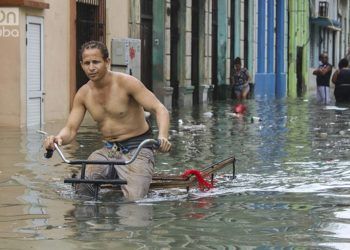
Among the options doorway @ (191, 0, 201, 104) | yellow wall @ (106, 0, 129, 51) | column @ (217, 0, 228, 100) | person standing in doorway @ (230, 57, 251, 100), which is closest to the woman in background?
person standing in doorway @ (230, 57, 251, 100)

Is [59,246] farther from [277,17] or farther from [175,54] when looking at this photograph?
[277,17]

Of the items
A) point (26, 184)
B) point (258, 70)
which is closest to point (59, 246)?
point (26, 184)

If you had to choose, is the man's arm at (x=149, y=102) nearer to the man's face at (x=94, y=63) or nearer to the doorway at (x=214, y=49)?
the man's face at (x=94, y=63)

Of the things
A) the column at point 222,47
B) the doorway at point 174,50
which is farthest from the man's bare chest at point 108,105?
the column at point 222,47

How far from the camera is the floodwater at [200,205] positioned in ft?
20.4

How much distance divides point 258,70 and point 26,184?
98.6 feet

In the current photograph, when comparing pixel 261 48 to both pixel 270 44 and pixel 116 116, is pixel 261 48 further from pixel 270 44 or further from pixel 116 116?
pixel 116 116

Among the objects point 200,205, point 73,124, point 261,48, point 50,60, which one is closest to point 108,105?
point 73,124

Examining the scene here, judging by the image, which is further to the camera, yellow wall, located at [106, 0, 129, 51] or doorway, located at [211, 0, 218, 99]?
doorway, located at [211, 0, 218, 99]

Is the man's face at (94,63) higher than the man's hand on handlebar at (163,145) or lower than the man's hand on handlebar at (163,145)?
higher

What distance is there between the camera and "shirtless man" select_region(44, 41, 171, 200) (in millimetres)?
8117

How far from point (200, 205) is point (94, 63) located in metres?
1.62

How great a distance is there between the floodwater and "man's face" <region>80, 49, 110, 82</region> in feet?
3.72

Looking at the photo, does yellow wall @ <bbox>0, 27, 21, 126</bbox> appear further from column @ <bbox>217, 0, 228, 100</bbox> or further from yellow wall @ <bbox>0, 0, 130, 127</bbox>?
column @ <bbox>217, 0, 228, 100</bbox>
